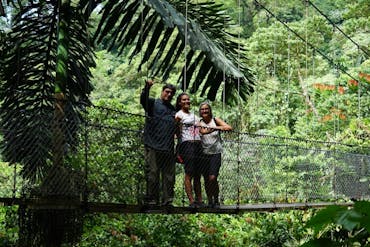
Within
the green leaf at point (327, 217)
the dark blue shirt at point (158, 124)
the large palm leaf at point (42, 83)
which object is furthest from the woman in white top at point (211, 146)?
the green leaf at point (327, 217)

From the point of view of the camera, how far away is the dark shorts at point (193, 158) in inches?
141

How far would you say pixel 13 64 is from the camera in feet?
15.8

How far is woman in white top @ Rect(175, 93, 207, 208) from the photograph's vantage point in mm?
3516

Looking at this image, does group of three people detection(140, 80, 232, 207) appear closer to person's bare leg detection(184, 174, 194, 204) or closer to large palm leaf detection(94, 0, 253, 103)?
person's bare leg detection(184, 174, 194, 204)

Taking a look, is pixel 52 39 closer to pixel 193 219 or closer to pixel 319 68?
pixel 193 219

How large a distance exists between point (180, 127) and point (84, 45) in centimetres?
191

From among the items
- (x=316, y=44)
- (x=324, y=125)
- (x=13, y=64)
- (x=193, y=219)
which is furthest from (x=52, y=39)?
(x=316, y=44)

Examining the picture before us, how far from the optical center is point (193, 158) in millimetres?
3633

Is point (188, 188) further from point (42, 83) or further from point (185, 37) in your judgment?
point (42, 83)

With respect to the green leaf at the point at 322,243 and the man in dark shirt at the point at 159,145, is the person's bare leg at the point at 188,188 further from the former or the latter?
the green leaf at the point at 322,243

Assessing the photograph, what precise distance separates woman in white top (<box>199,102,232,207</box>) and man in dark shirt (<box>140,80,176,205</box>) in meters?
0.24

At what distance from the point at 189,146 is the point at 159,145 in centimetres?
21

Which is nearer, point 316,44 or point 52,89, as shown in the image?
point 52,89

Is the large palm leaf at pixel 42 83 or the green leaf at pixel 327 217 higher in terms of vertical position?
the large palm leaf at pixel 42 83
